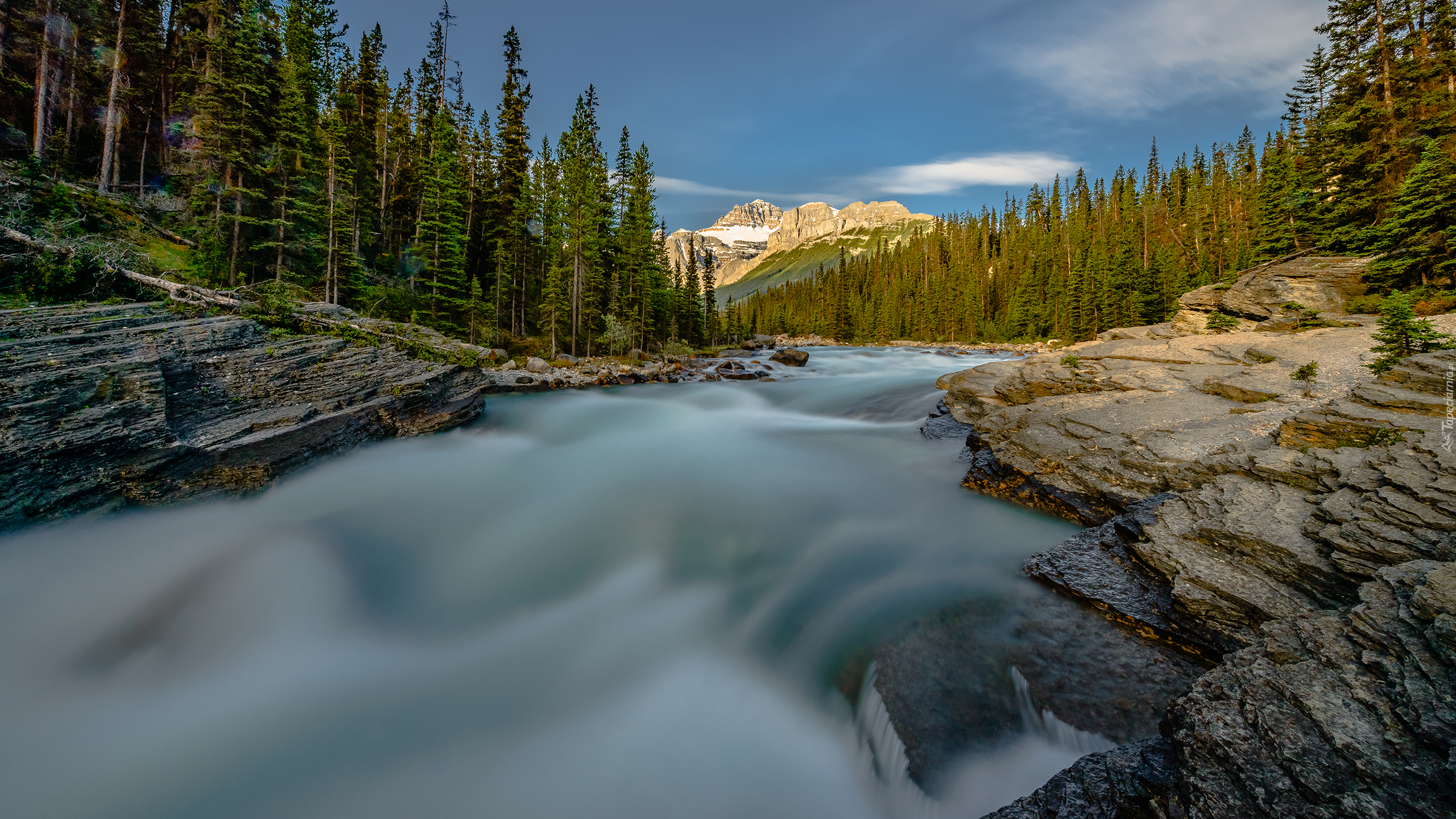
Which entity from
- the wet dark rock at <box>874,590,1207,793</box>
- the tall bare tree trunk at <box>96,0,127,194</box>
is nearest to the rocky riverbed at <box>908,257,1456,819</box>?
the wet dark rock at <box>874,590,1207,793</box>

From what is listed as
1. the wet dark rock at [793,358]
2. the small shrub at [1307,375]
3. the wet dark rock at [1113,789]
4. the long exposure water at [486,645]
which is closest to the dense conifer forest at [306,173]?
the long exposure water at [486,645]

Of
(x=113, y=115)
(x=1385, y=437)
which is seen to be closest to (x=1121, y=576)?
(x=1385, y=437)

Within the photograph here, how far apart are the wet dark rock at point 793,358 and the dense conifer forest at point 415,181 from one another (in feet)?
38.8

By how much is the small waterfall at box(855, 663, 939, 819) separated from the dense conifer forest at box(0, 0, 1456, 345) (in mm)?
15376

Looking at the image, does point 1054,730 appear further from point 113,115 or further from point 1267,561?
point 113,115

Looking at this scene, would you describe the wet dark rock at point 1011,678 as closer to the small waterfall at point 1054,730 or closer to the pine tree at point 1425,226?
the small waterfall at point 1054,730

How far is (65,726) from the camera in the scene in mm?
3816

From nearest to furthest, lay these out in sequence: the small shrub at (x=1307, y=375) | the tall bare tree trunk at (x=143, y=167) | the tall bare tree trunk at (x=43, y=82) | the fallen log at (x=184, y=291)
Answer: the small shrub at (x=1307, y=375) → the fallen log at (x=184, y=291) → the tall bare tree trunk at (x=43, y=82) → the tall bare tree trunk at (x=143, y=167)

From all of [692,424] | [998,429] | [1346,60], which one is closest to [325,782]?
[998,429]

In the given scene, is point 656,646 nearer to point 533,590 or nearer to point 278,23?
point 533,590

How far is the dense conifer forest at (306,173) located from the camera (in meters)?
19.2

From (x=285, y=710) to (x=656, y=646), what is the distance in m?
3.30

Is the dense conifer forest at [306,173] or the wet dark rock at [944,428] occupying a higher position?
the dense conifer forest at [306,173]

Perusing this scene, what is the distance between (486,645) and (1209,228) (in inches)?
3127
